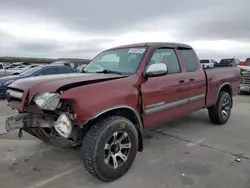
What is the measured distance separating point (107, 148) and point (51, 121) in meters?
0.79

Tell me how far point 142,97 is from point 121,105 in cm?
46

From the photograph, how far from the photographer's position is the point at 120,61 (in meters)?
4.29

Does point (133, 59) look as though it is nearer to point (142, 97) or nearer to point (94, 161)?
point (142, 97)

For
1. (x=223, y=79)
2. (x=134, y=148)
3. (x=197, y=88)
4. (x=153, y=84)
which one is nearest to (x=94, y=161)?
(x=134, y=148)

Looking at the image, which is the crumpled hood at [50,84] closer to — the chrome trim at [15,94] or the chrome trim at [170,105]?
the chrome trim at [15,94]

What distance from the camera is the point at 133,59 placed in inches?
161

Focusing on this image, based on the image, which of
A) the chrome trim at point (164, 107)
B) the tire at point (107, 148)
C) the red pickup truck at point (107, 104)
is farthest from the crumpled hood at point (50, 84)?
the chrome trim at point (164, 107)

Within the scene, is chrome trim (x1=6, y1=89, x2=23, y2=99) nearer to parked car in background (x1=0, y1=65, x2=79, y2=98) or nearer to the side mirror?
the side mirror

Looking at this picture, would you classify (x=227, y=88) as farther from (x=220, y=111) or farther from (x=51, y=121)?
(x=51, y=121)

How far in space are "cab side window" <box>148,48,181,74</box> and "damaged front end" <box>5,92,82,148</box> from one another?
184cm

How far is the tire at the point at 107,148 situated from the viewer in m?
3.01

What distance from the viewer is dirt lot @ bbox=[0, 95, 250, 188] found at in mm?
3232

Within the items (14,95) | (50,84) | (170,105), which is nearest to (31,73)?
(14,95)

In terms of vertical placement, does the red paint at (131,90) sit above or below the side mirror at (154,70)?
below
